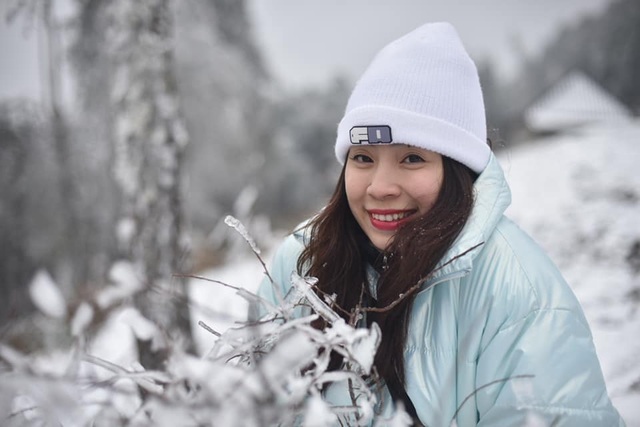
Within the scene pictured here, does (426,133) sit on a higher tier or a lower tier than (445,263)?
higher

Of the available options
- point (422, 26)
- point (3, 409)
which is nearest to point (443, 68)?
point (422, 26)

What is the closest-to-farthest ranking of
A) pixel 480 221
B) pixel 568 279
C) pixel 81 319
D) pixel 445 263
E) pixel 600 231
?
1. pixel 81 319
2. pixel 445 263
3. pixel 480 221
4. pixel 568 279
5. pixel 600 231

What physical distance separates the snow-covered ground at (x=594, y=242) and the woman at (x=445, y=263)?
468 millimetres

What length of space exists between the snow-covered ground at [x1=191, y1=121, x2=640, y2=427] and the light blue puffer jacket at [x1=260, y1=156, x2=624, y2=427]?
55cm

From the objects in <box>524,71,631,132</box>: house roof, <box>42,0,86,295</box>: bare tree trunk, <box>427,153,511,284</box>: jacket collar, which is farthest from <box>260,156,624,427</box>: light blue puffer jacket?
<box>524,71,631,132</box>: house roof

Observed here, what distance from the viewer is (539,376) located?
3.69 feet

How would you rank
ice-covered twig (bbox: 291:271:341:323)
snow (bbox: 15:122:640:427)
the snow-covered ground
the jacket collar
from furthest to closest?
the snow-covered ground
the jacket collar
ice-covered twig (bbox: 291:271:341:323)
snow (bbox: 15:122:640:427)

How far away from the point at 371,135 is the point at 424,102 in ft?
0.66

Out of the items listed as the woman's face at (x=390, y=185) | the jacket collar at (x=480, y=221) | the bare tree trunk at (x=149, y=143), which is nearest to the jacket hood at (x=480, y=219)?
the jacket collar at (x=480, y=221)

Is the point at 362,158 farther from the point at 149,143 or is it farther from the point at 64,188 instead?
the point at 64,188

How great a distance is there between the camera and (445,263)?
115 cm

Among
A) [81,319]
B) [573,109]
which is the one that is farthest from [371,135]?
[573,109]

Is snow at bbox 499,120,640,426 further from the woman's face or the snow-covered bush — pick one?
the snow-covered bush

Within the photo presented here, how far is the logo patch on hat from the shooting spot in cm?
134
